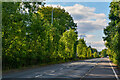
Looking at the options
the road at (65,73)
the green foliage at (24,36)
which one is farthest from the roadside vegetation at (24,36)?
the road at (65,73)

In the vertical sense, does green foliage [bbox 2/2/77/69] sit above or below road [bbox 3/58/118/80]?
above

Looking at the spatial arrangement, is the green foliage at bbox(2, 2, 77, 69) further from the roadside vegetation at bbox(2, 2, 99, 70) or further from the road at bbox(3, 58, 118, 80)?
the road at bbox(3, 58, 118, 80)

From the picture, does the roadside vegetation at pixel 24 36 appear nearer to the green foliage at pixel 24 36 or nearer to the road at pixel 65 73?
the green foliage at pixel 24 36

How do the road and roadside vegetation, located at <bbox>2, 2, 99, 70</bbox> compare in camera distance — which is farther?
roadside vegetation, located at <bbox>2, 2, 99, 70</bbox>

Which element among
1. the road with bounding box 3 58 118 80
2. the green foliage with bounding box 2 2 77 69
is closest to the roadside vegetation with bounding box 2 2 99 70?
the green foliage with bounding box 2 2 77 69

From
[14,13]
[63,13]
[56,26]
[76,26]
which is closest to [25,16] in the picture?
[14,13]

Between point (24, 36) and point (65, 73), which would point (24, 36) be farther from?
point (65, 73)

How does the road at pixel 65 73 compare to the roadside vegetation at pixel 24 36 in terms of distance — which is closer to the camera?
the road at pixel 65 73

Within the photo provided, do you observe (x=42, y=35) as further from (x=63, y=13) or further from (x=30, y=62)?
(x=63, y=13)

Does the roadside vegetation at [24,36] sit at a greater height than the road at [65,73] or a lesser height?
greater

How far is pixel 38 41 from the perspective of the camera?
1389 inches

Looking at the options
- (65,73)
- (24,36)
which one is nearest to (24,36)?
(24,36)

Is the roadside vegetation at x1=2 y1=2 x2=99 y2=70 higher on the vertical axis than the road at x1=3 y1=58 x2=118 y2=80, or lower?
higher

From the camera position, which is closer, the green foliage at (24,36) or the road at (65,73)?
the road at (65,73)
